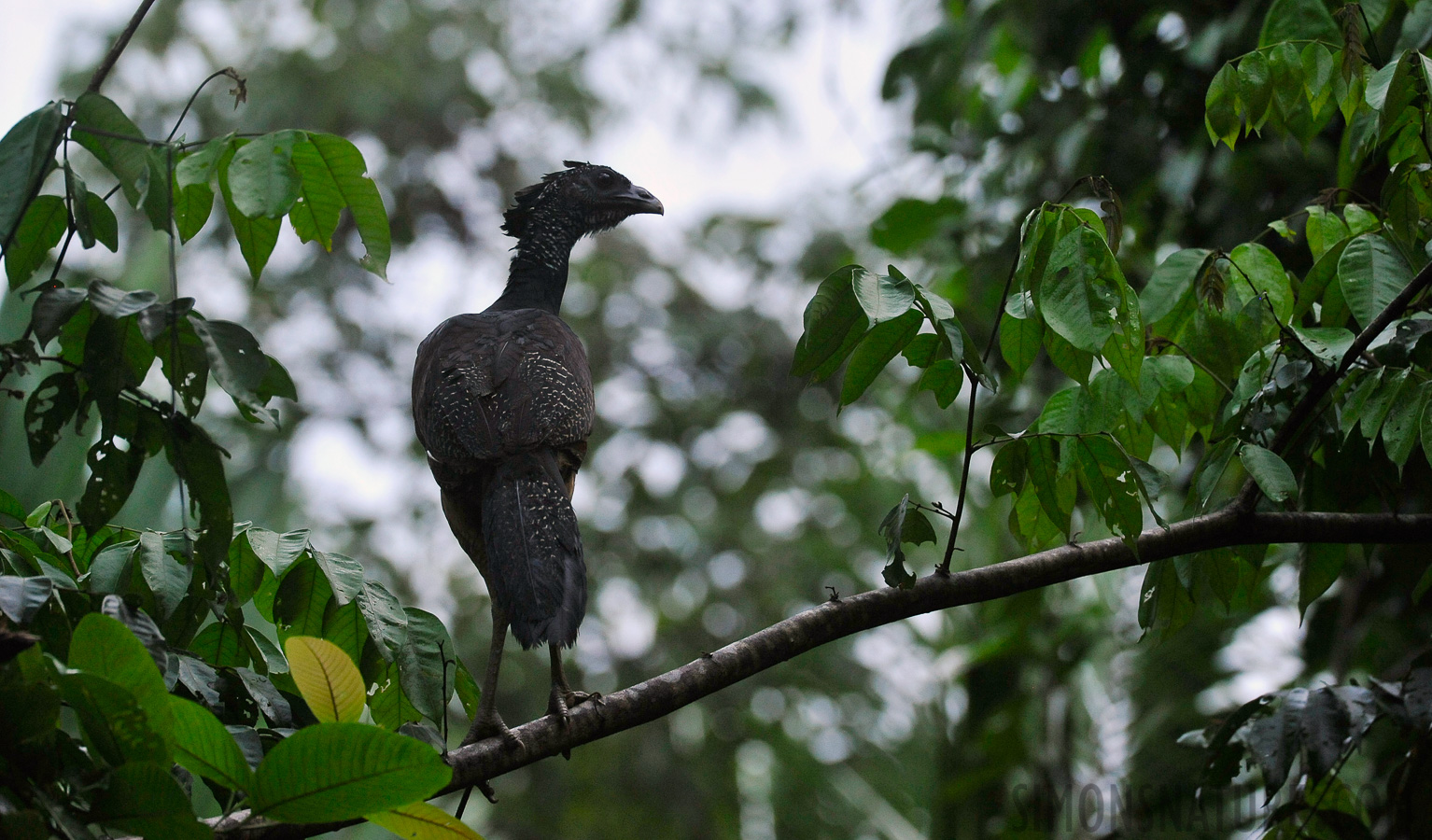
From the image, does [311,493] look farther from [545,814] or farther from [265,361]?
[265,361]

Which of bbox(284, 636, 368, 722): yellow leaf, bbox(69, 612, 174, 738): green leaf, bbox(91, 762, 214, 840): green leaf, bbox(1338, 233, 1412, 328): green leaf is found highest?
bbox(1338, 233, 1412, 328): green leaf

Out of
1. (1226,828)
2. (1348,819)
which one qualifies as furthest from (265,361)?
(1226,828)

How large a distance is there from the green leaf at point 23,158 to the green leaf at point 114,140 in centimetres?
7

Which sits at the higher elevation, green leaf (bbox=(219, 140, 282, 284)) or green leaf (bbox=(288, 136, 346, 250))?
green leaf (bbox=(288, 136, 346, 250))

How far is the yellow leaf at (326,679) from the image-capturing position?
1.61 metres

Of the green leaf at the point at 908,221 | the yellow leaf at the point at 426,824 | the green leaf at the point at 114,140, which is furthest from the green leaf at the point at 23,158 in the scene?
the green leaf at the point at 908,221

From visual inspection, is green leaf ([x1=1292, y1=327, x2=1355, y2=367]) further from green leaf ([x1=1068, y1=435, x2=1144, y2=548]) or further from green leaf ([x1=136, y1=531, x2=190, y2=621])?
green leaf ([x1=136, y1=531, x2=190, y2=621])

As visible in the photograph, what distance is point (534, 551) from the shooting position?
234cm

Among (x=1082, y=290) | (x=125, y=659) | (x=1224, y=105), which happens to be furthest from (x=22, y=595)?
(x=1224, y=105)

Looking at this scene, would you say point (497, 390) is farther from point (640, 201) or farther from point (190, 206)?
point (640, 201)

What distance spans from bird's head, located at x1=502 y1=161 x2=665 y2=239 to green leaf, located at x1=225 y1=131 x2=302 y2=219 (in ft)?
5.32

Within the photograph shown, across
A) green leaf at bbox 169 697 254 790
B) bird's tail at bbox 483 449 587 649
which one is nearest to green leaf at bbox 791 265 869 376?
bird's tail at bbox 483 449 587 649

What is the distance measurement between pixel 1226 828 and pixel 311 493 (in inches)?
294

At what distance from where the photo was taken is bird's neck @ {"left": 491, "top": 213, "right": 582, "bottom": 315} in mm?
3406
